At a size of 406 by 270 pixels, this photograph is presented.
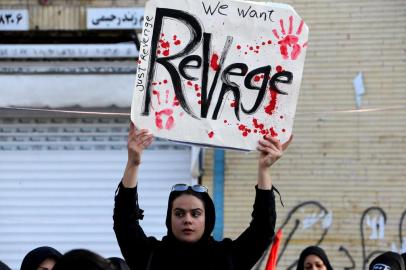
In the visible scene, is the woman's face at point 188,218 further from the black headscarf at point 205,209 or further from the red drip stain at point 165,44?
the red drip stain at point 165,44

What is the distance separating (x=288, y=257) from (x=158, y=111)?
669 cm

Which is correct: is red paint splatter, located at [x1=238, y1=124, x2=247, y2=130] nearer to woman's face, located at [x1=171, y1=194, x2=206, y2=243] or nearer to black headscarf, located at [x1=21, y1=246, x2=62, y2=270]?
woman's face, located at [x1=171, y1=194, x2=206, y2=243]

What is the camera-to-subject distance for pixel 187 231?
4746 mm

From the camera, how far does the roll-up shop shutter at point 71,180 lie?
12109 mm

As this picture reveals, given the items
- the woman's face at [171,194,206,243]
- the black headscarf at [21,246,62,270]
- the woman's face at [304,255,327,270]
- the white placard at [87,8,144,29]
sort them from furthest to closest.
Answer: the white placard at [87,8,144,29] < the woman's face at [304,255,327,270] < the black headscarf at [21,246,62,270] < the woman's face at [171,194,206,243]

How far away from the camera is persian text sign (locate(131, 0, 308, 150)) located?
5098mm

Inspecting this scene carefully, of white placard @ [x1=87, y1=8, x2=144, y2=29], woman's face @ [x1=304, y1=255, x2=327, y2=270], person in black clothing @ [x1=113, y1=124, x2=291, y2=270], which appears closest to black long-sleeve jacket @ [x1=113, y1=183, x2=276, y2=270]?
person in black clothing @ [x1=113, y1=124, x2=291, y2=270]

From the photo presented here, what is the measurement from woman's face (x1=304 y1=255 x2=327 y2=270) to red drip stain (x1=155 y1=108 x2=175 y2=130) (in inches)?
113

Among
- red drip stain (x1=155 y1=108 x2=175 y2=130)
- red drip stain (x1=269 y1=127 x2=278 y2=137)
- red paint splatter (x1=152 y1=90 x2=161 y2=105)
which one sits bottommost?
red drip stain (x1=269 y1=127 x2=278 y2=137)

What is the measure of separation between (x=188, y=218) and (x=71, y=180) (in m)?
7.61

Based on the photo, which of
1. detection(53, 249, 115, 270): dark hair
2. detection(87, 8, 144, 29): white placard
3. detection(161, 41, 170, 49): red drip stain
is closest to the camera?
detection(53, 249, 115, 270): dark hair

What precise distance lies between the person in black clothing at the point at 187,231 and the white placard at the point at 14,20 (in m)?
7.38

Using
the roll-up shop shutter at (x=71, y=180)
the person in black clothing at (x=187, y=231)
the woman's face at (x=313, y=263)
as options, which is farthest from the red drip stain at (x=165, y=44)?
the roll-up shop shutter at (x=71, y=180)

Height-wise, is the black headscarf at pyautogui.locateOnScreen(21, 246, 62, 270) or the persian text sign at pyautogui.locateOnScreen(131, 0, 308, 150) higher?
the persian text sign at pyautogui.locateOnScreen(131, 0, 308, 150)
